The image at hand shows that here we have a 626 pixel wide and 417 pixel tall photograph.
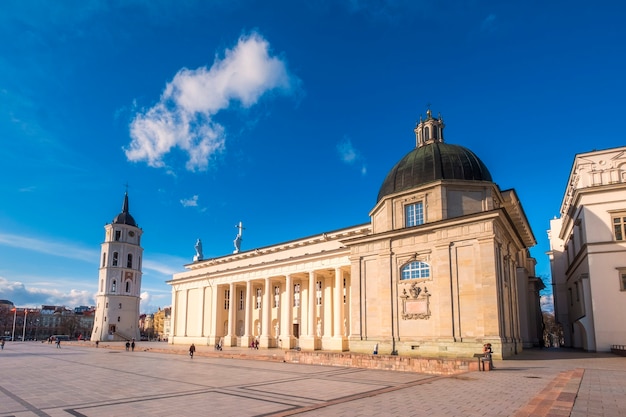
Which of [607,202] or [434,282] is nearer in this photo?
[434,282]

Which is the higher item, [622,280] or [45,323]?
[622,280]

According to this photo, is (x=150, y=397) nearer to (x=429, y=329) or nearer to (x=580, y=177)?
(x=429, y=329)

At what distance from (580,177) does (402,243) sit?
18.0 m

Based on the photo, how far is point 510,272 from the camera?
115ft

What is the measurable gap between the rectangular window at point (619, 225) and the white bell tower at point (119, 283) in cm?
8281

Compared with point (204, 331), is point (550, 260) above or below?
above

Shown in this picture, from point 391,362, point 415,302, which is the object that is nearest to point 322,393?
point 391,362

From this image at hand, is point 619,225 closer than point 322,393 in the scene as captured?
No

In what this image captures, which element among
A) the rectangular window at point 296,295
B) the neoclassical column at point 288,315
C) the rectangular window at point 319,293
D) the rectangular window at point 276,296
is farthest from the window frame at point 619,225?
the rectangular window at point 276,296

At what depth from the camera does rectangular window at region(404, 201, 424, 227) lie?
3369 centimetres

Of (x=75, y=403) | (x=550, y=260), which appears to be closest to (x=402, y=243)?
(x=75, y=403)

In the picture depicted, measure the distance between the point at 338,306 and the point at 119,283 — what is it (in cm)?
5776

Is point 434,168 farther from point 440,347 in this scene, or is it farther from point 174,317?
point 174,317

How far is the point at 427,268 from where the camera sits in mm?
31359
